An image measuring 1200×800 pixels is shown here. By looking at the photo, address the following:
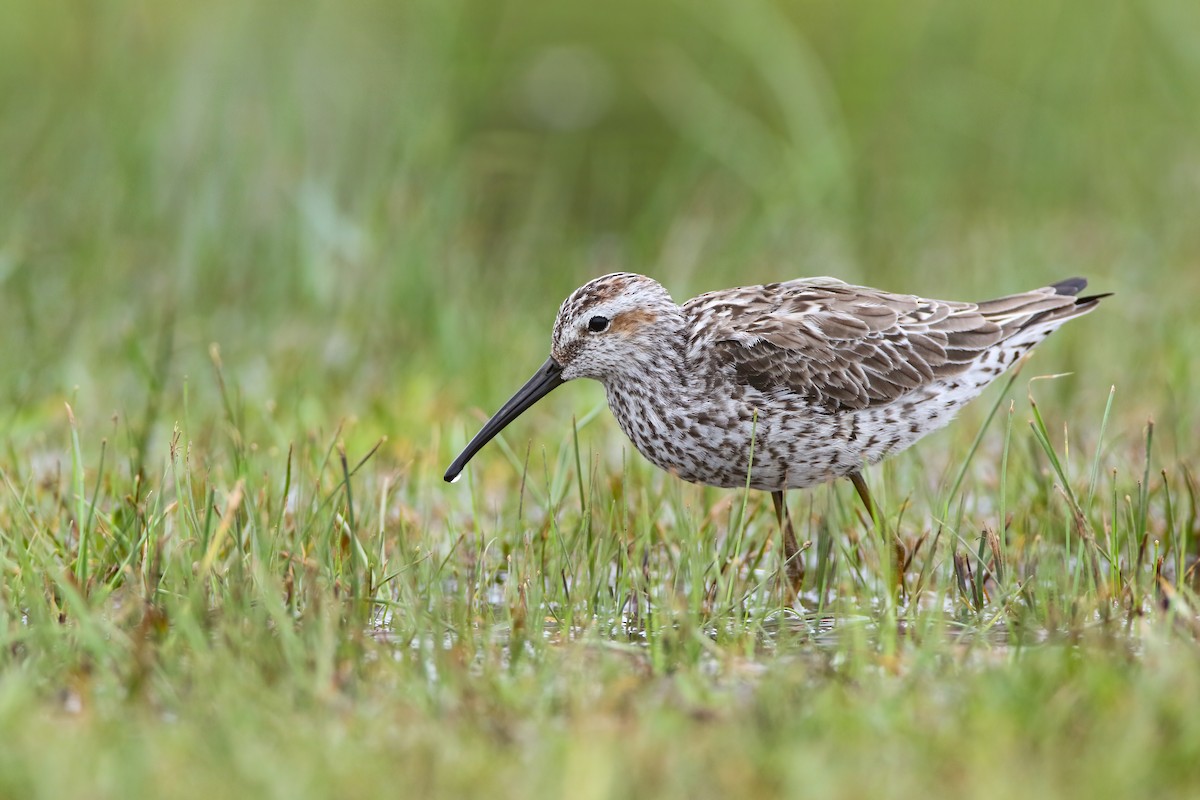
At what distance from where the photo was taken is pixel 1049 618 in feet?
15.1

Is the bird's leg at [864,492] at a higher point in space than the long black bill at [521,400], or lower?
lower

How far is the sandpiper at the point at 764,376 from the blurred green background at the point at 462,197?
1.00 metres

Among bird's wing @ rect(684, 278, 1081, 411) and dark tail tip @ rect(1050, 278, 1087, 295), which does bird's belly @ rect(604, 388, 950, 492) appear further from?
dark tail tip @ rect(1050, 278, 1087, 295)

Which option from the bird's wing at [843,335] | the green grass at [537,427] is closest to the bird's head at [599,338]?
the bird's wing at [843,335]

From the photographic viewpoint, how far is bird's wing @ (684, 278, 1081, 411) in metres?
6.02

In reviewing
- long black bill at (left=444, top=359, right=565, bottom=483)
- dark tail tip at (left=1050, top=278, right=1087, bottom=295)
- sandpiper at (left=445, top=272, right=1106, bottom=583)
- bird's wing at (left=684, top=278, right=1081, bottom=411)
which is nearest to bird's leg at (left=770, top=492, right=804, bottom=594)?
sandpiper at (left=445, top=272, right=1106, bottom=583)

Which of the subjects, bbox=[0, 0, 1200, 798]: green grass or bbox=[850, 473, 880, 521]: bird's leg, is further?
bbox=[850, 473, 880, 521]: bird's leg

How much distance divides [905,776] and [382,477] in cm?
359

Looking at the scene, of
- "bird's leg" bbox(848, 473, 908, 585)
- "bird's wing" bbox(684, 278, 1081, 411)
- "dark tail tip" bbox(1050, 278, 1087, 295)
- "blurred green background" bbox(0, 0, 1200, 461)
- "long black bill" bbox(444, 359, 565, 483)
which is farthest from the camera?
"blurred green background" bbox(0, 0, 1200, 461)

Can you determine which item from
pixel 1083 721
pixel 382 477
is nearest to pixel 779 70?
pixel 382 477

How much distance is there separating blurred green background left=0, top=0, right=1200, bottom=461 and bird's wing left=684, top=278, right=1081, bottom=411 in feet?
3.11

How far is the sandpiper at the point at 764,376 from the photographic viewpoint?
19.3 ft

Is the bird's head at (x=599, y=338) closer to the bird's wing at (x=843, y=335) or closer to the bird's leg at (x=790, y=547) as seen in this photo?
the bird's wing at (x=843, y=335)

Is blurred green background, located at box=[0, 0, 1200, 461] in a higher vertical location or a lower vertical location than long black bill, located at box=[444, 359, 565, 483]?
higher
